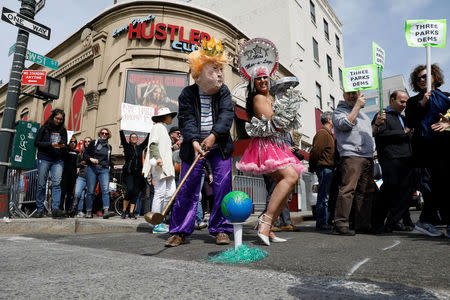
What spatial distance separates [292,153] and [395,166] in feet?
4.49

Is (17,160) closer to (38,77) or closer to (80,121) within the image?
(38,77)

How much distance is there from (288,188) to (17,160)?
580 centimetres

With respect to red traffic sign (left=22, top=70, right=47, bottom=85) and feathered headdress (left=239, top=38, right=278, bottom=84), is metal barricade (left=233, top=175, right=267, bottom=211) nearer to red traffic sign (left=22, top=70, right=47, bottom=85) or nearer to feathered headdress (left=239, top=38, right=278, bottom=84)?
red traffic sign (left=22, top=70, right=47, bottom=85)

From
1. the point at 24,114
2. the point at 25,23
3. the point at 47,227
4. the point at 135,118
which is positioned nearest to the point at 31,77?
the point at 25,23

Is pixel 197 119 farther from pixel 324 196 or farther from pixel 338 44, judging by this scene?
pixel 338 44

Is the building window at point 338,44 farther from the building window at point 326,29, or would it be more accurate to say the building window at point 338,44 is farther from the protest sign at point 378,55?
the protest sign at point 378,55

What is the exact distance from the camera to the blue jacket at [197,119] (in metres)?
3.01

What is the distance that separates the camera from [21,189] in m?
7.85

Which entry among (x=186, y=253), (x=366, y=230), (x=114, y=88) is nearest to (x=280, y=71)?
(x=114, y=88)

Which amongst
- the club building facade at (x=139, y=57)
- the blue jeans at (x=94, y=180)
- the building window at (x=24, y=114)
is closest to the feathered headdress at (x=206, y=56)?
the blue jeans at (x=94, y=180)

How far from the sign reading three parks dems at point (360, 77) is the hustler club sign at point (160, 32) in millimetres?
10322

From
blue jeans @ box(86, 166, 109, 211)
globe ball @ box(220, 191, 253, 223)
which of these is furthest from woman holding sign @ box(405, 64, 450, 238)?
blue jeans @ box(86, 166, 109, 211)

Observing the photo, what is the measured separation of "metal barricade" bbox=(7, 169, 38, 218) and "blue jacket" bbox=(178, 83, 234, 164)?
17.7ft

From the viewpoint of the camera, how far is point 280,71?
17.6 metres
